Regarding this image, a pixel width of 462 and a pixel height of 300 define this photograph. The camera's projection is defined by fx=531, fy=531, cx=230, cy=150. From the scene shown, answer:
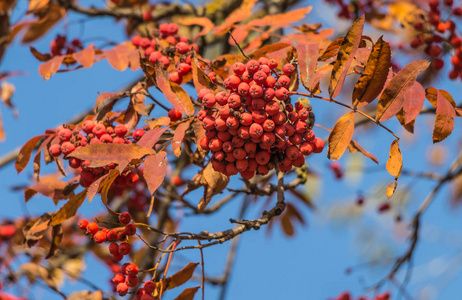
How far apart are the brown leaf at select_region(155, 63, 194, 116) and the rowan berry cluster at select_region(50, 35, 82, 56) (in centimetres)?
120

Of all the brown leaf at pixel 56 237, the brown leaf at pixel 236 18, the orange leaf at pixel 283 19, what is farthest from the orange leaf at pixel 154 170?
the orange leaf at pixel 283 19

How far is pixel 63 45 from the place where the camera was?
2.79m

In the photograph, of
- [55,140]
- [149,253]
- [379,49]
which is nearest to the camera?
[379,49]

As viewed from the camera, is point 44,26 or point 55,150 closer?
point 55,150

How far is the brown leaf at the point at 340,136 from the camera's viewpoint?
1.53 m

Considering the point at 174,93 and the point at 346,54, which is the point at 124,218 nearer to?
the point at 174,93

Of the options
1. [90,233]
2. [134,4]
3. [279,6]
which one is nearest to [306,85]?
[90,233]

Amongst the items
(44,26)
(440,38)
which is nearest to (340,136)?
(440,38)

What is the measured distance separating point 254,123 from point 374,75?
38cm

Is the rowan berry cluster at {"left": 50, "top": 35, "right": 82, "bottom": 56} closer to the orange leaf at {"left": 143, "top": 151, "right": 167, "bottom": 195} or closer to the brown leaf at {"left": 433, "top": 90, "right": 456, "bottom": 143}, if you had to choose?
the orange leaf at {"left": 143, "top": 151, "right": 167, "bottom": 195}

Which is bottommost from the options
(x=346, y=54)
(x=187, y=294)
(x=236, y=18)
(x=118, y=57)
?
(x=187, y=294)

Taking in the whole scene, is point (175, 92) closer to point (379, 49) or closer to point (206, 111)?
point (206, 111)

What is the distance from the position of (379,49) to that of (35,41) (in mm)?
2290

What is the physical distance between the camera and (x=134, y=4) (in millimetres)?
3607
